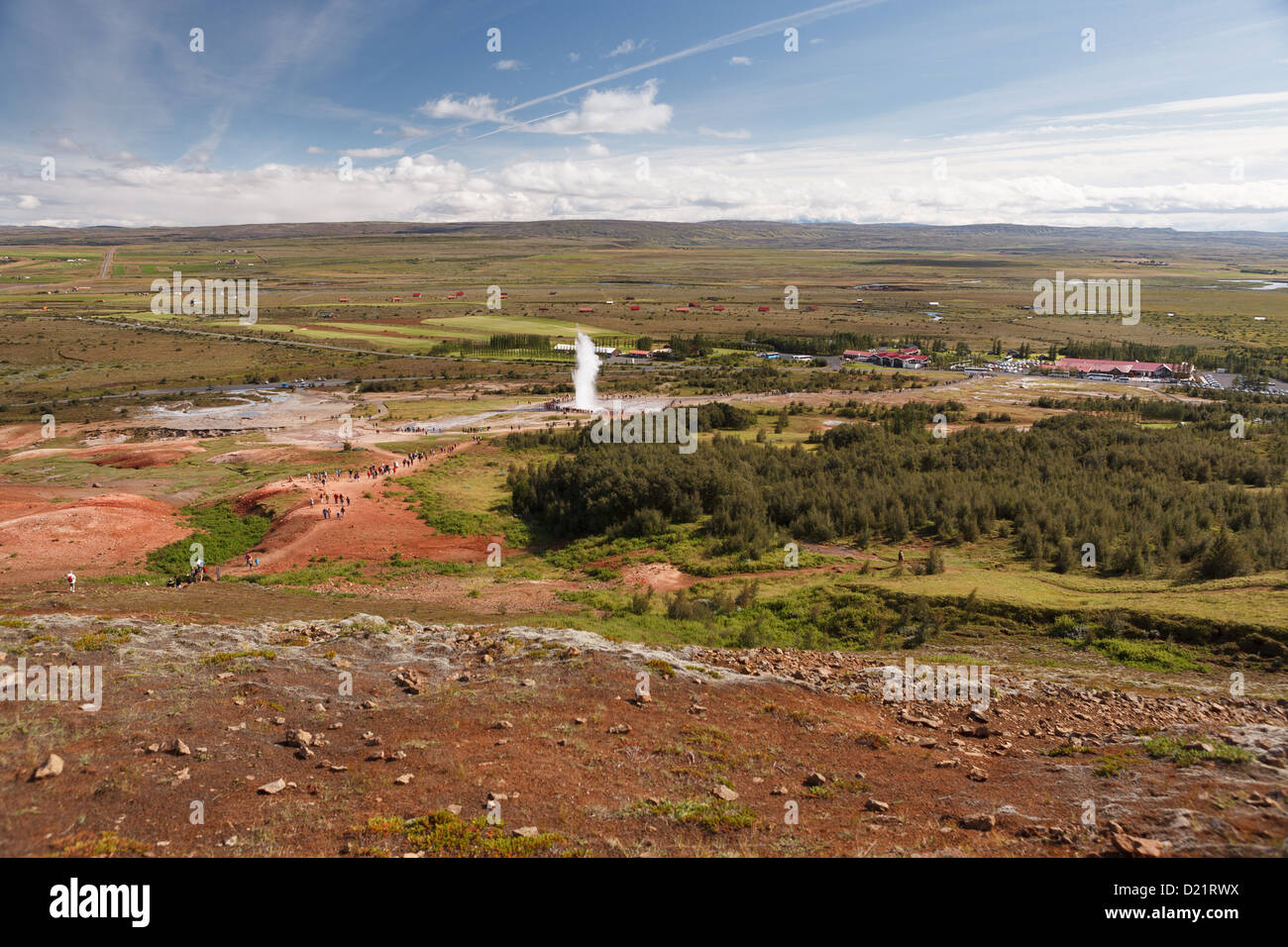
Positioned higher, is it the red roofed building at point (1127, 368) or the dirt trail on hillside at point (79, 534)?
the red roofed building at point (1127, 368)

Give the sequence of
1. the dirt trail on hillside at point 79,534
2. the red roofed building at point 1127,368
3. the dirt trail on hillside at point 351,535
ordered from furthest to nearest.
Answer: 1. the red roofed building at point 1127,368
2. the dirt trail on hillside at point 351,535
3. the dirt trail on hillside at point 79,534

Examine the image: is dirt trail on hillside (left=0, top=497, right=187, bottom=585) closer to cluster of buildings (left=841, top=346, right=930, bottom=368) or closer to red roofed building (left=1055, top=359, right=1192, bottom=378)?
cluster of buildings (left=841, top=346, right=930, bottom=368)

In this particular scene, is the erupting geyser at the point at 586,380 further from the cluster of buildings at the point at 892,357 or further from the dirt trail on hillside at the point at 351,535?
the cluster of buildings at the point at 892,357

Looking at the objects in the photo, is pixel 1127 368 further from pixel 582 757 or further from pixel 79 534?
pixel 79 534

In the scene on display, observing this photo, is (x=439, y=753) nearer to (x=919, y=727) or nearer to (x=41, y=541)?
(x=919, y=727)

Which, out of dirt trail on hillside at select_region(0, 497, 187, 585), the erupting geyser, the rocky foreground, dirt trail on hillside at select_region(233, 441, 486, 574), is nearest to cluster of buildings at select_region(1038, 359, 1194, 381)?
the erupting geyser

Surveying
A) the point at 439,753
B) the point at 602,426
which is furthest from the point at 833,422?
the point at 439,753

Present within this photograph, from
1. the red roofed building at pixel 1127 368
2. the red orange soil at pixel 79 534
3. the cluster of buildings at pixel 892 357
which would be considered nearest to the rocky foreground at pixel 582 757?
the red orange soil at pixel 79 534

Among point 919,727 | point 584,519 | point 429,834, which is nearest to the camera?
point 429,834
